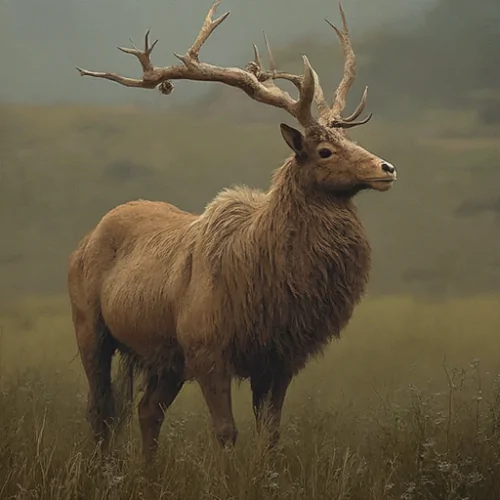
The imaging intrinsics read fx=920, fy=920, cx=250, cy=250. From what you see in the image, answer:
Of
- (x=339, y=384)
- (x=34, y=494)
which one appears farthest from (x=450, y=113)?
(x=34, y=494)

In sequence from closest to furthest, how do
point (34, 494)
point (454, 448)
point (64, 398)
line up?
point (34, 494)
point (454, 448)
point (64, 398)

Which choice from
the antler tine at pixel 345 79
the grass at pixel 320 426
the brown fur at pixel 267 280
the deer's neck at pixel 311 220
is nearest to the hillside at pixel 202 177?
the grass at pixel 320 426

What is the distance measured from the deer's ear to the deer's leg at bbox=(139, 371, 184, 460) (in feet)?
4.68

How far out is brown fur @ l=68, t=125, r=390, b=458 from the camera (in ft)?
14.0

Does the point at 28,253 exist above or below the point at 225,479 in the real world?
above

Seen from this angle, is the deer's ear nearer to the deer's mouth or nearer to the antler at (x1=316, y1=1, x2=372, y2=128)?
the antler at (x1=316, y1=1, x2=372, y2=128)

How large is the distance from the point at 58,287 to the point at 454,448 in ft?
9.88

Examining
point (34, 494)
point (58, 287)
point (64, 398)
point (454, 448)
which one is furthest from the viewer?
point (58, 287)

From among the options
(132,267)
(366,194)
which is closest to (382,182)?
(132,267)

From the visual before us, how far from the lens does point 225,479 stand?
3.73 meters

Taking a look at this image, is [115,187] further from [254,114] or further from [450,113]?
[450,113]

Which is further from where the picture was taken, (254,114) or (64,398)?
(254,114)

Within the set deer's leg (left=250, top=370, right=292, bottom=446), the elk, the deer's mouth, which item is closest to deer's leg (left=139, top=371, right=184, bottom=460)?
the elk

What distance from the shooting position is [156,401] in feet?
16.3
